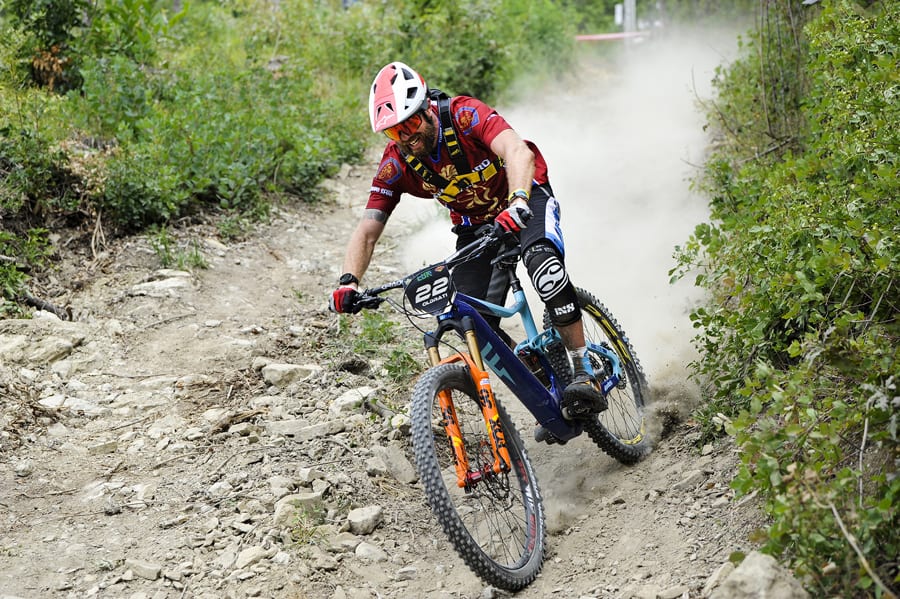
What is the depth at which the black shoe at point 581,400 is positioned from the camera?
14.5 ft

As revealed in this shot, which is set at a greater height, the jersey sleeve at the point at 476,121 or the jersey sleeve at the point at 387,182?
the jersey sleeve at the point at 476,121

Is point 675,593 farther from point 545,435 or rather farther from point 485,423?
point 545,435

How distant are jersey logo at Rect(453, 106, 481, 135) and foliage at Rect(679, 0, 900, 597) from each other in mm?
1625

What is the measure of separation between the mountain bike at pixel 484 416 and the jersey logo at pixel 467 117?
68cm

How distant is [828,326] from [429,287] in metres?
1.79

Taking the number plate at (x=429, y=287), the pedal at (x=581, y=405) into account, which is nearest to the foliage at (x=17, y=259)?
the number plate at (x=429, y=287)

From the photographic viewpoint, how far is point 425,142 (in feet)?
14.3

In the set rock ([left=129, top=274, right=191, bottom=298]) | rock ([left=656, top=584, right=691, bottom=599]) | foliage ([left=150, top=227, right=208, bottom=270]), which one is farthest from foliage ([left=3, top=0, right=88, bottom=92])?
rock ([left=656, top=584, right=691, bottom=599])

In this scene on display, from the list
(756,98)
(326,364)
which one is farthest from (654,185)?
(326,364)

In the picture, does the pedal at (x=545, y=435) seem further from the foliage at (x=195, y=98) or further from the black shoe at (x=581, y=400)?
the foliage at (x=195, y=98)

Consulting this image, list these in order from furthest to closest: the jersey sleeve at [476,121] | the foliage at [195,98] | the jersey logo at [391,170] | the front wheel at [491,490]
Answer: the foliage at [195,98]
the jersey logo at [391,170]
the jersey sleeve at [476,121]
the front wheel at [491,490]

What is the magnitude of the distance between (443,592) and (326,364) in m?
2.62

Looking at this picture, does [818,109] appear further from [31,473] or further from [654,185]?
[31,473]

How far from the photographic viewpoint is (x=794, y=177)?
5656mm
